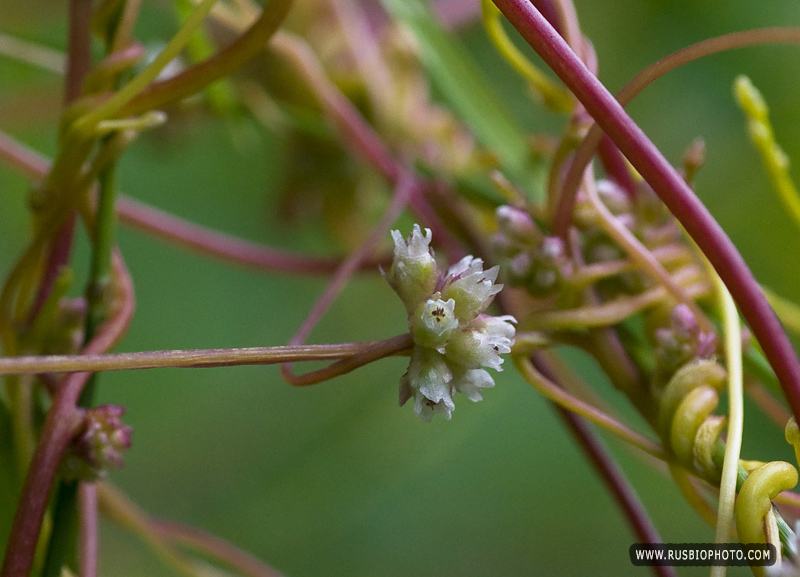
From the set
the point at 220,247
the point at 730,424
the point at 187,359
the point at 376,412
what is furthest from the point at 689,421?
the point at 376,412

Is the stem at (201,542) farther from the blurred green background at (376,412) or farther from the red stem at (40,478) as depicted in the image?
the blurred green background at (376,412)

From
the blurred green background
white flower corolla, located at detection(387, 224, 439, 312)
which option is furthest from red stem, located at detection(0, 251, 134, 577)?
the blurred green background

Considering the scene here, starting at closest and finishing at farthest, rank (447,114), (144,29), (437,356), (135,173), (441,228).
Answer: (437,356) → (441,228) → (447,114) → (144,29) → (135,173)

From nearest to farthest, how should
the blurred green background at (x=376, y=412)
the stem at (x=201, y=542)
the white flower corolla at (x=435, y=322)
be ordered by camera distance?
1. the white flower corolla at (x=435, y=322)
2. the stem at (x=201, y=542)
3. the blurred green background at (x=376, y=412)

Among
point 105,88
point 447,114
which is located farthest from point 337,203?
point 105,88

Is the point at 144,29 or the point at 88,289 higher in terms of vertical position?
the point at 144,29

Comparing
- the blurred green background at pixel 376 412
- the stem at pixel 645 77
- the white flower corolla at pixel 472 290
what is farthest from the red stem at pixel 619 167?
the blurred green background at pixel 376 412

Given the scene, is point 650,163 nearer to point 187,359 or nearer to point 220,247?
point 187,359

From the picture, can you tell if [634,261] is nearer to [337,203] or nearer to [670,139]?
[337,203]

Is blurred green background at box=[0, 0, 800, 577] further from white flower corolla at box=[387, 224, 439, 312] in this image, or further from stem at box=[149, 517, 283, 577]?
white flower corolla at box=[387, 224, 439, 312]
